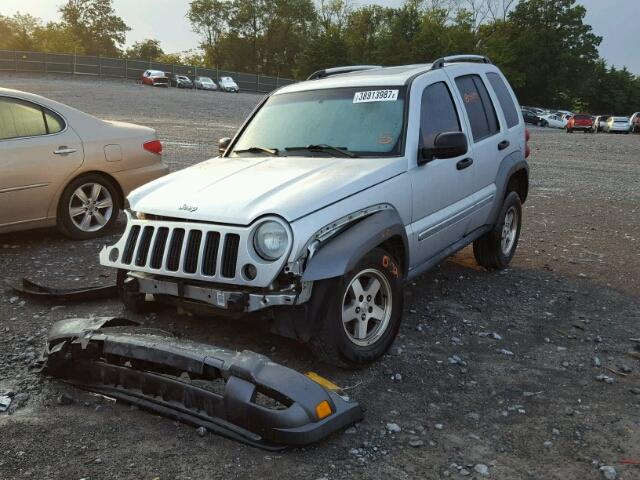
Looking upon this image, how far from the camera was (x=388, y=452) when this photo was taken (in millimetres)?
3406

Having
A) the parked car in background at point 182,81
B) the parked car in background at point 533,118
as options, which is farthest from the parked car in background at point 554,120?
the parked car in background at point 182,81

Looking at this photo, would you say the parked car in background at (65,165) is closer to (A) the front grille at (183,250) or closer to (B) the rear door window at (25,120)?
(B) the rear door window at (25,120)

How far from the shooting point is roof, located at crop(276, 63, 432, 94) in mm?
5387

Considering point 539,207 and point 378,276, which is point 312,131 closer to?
point 378,276

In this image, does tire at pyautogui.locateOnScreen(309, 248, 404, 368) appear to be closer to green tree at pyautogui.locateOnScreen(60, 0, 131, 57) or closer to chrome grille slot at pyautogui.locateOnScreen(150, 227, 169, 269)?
chrome grille slot at pyautogui.locateOnScreen(150, 227, 169, 269)

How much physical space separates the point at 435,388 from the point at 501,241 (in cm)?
287

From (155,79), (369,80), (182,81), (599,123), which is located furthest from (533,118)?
(369,80)

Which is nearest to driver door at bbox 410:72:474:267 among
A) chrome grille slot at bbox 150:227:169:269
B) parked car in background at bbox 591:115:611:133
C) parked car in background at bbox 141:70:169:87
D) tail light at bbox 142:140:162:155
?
chrome grille slot at bbox 150:227:169:269

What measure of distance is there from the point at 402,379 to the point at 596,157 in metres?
19.1

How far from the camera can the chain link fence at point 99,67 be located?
186ft

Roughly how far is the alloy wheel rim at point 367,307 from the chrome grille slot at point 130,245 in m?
1.38

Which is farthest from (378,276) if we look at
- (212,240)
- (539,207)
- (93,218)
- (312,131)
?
(539,207)

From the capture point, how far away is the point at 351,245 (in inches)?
159

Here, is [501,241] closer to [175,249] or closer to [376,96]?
[376,96]
